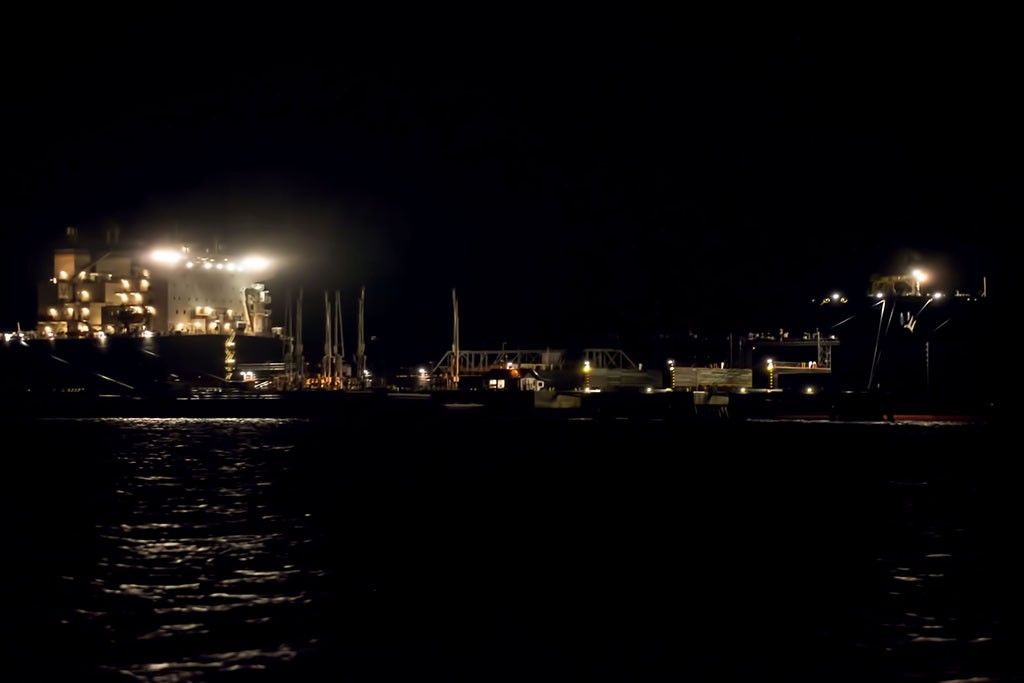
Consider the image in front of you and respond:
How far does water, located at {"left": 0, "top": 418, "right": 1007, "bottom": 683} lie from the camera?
9.90 meters

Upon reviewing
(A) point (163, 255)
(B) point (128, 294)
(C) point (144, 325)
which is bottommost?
(C) point (144, 325)

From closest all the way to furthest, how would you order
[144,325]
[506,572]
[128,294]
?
[506,572]
[144,325]
[128,294]

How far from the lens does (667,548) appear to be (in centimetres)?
1730

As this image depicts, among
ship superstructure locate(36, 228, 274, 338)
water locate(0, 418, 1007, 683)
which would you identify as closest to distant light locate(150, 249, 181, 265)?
ship superstructure locate(36, 228, 274, 338)

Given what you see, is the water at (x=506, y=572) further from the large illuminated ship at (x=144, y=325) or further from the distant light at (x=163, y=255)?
the distant light at (x=163, y=255)

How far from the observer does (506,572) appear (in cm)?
1488

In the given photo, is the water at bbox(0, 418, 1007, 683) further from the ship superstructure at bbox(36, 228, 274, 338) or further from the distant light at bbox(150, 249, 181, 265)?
the distant light at bbox(150, 249, 181, 265)

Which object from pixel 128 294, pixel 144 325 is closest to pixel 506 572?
pixel 144 325

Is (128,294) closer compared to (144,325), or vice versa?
(144,325)

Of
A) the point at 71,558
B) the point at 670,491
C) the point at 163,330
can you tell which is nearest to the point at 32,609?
the point at 71,558

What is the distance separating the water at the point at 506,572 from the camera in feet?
32.5

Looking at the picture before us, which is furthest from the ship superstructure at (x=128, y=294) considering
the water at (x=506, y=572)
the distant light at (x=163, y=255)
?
the water at (x=506, y=572)

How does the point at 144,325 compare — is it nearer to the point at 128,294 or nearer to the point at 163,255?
the point at 128,294

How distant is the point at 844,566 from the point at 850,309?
176ft
